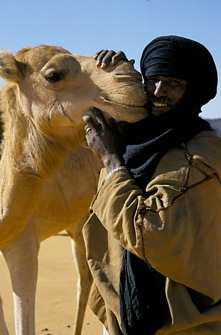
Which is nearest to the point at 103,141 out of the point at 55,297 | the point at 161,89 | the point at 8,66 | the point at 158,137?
the point at 158,137

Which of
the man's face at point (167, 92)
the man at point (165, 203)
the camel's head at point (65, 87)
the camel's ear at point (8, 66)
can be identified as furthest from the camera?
the camel's ear at point (8, 66)

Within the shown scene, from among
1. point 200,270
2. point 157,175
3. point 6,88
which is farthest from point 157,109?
point 6,88

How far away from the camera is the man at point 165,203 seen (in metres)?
2.51

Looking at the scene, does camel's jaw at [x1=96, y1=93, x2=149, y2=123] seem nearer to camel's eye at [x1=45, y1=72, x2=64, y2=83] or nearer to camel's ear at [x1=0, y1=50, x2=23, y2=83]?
camel's eye at [x1=45, y1=72, x2=64, y2=83]

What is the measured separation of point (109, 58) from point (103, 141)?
53 cm

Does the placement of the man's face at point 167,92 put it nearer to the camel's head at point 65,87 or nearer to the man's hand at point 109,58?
the camel's head at point 65,87

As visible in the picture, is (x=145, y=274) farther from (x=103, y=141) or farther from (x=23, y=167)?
(x=23, y=167)

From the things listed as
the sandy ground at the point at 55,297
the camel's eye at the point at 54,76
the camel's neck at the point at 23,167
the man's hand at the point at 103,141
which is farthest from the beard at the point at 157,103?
the sandy ground at the point at 55,297

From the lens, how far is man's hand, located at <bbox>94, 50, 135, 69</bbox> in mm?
3020

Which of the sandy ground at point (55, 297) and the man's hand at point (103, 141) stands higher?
the man's hand at point (103, 141)

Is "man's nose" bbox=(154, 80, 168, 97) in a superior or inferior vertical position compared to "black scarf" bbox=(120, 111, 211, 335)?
superior

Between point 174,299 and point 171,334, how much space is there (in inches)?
7.4

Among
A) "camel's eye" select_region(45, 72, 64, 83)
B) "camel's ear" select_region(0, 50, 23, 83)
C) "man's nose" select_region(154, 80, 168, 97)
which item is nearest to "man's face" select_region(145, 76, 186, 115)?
"man's nose" select_region(154, 80, 168, 97)

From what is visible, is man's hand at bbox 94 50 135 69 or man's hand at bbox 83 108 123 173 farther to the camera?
man's hand at bbox 94 50 135 69
